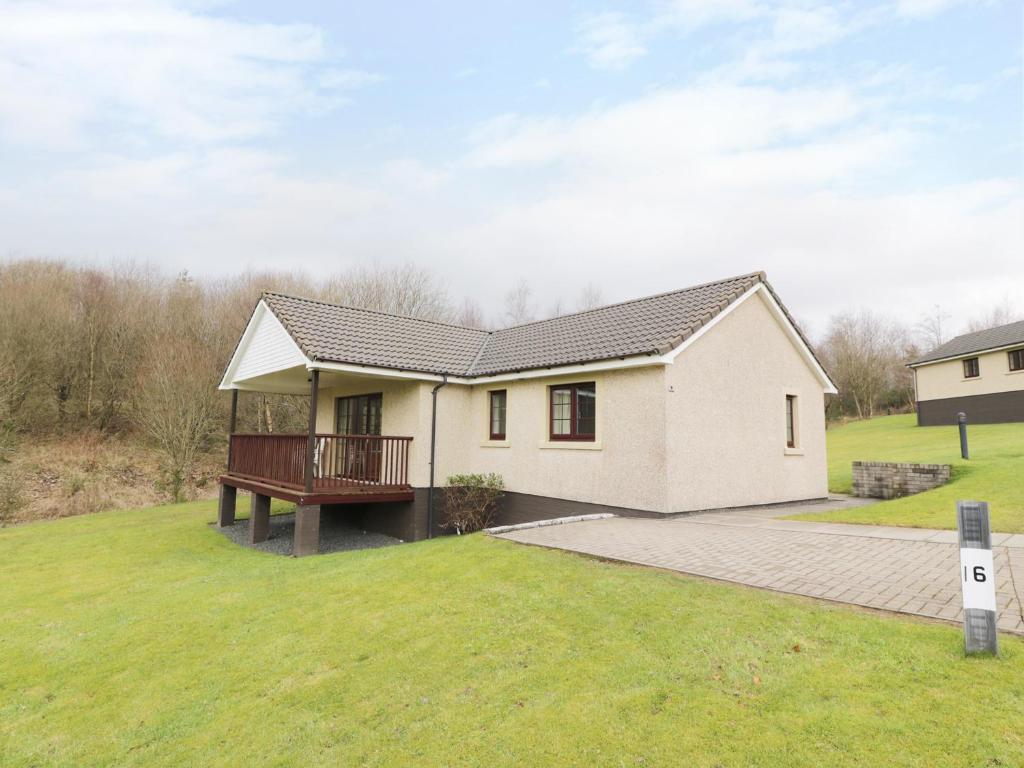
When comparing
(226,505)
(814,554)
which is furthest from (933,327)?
(226,505)

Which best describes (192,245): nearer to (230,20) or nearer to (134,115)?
(134,115)

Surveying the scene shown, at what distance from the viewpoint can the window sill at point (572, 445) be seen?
11.9 m

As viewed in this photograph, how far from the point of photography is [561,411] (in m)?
13.1

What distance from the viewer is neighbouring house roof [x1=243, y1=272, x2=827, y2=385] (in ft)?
39.0

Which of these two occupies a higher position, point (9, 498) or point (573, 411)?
point (573, 411)

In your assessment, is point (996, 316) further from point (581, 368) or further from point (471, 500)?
point (471, 500)

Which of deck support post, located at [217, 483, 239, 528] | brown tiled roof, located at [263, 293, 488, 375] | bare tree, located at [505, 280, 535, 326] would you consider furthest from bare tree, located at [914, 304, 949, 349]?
deck support post, located at [217, 483, 239, 528]

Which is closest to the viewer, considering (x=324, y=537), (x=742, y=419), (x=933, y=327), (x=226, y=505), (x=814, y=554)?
(x=814, y=554)

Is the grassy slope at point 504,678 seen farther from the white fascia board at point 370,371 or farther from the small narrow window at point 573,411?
the white fascia board at point 370,371

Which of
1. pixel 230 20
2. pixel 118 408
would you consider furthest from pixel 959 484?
pixel 118 408

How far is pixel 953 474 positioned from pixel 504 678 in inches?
589

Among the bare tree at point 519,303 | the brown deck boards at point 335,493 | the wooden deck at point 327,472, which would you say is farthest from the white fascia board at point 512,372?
the bare tree at point 519,303

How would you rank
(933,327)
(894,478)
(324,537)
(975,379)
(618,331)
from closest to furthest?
(618,331) < (324,537) < (894,478) < (975,379) < (933,327)

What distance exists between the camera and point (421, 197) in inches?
982
